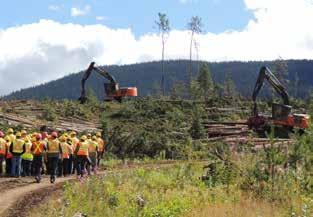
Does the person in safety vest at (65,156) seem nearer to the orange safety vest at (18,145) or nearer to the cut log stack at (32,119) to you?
the orange safety vest at (18,145)

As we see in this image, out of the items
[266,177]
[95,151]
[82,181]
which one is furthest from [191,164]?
[266,177]

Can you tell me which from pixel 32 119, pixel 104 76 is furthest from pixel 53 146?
pixel 104 76

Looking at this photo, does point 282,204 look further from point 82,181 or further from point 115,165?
point 115,165

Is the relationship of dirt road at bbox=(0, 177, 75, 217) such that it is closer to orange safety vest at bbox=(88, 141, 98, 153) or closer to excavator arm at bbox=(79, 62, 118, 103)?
orange safety vest at bbox=(88, 141, 98, 153)

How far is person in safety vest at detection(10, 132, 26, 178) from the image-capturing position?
2739 centimetres

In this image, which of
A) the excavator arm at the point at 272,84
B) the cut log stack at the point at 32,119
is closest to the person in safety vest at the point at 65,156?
the cut log stack at the point at 32,119

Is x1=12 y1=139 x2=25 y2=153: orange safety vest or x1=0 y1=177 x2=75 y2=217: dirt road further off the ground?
x1=12 y1=139 x2=25 y2=153: orange safety vest

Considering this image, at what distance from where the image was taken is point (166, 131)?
41750 mm

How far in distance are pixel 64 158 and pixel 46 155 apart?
68.8 inches

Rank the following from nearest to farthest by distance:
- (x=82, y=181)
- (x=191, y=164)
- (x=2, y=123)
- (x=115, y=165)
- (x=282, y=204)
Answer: (x=282, y=204)
(x=82, y=181)
(x=191, y=164)
(x=115, y=165)
(x=2, y=123)

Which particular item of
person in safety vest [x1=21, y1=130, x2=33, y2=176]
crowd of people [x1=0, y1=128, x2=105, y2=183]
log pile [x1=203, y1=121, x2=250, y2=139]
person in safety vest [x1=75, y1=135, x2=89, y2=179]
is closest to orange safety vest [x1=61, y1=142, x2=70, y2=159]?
crowd of people [x1=0, y1=128, x2=105, y2=183]

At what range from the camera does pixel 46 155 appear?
26.5 m

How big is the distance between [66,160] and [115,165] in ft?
16.0

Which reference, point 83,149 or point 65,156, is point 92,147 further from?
point 65,156
